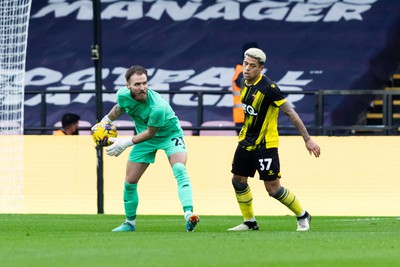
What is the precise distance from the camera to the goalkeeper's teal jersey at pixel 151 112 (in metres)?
14.5

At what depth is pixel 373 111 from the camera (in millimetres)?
24297

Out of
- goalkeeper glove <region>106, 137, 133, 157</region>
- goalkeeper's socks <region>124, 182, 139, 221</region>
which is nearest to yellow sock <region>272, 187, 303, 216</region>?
goalkeeper's socks <region>124, 182, 139, 221</region>

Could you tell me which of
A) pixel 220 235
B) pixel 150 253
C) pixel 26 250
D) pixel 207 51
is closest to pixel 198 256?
pixel 150 253

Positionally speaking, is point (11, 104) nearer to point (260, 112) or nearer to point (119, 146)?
point (119, 146)

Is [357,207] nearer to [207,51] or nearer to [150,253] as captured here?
[207,51]

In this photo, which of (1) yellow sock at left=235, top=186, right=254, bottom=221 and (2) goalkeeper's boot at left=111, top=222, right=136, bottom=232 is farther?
(1) yellow sock at left=235, top=186, right=254, bottom=221

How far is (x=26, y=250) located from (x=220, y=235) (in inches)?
96.1

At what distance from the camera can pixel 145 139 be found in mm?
14461

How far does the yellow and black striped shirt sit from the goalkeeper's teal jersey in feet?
2.61

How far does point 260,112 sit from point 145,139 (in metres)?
1.24

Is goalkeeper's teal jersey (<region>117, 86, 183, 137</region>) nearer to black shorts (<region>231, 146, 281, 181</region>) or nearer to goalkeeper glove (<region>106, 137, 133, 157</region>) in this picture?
goalkeeper glove (<region>106, 137, 133, 157</region>)

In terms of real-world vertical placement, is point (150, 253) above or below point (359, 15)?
below

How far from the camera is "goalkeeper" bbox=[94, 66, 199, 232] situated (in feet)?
47.1

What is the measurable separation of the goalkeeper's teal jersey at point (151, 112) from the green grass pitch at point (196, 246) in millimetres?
1106
